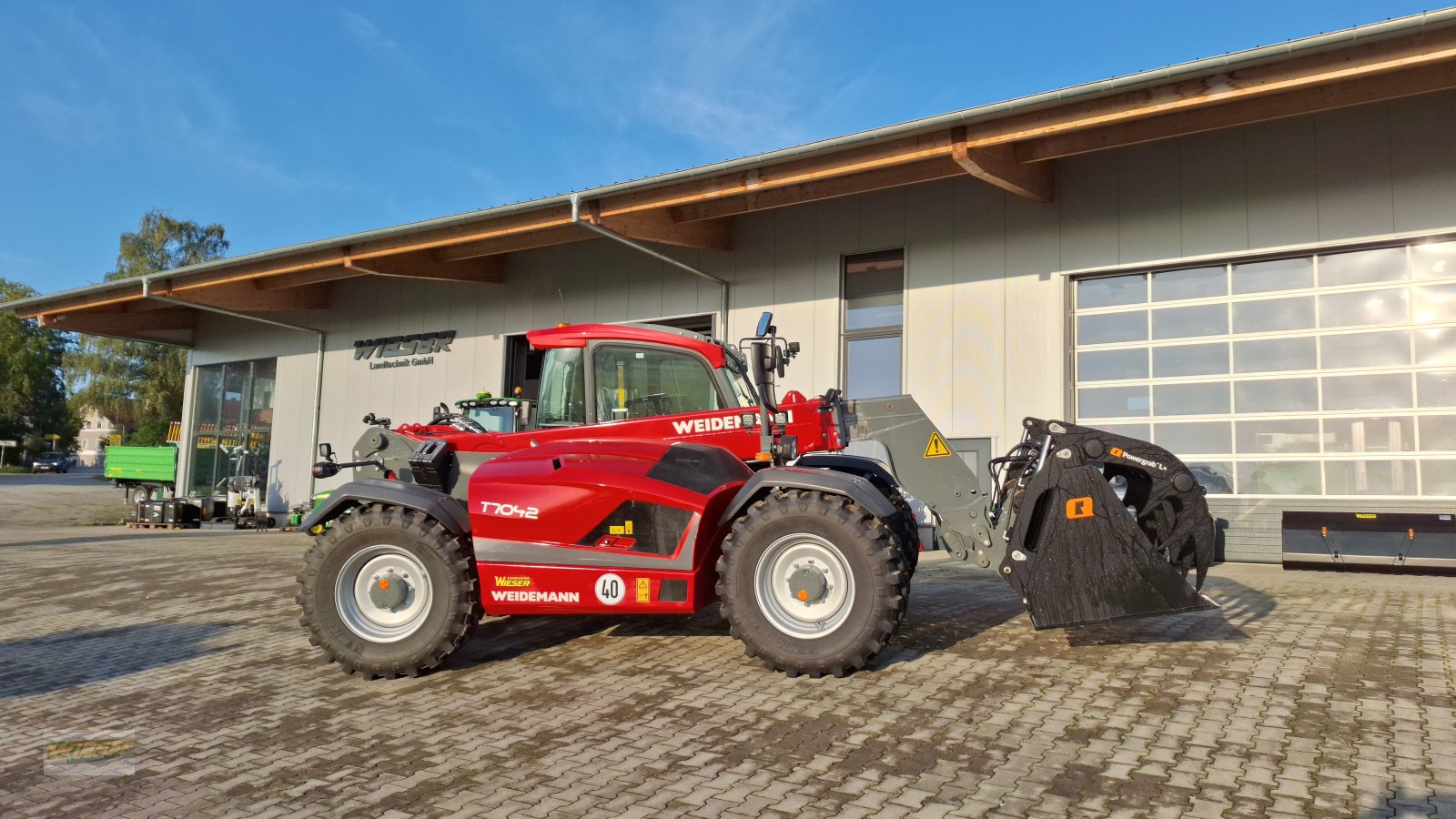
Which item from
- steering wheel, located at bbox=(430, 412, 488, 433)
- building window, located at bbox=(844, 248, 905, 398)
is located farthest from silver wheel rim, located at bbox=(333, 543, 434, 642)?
building window, located at bbox=(844, 248, 905, 398)

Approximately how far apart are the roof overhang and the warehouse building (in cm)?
3

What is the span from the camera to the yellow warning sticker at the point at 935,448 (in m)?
5.19

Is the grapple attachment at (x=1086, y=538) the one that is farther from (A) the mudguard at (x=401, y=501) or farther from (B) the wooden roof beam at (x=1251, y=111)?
(B) the wooden roof beam at (x=1251, y=111)

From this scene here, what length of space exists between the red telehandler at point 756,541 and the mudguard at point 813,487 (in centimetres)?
1

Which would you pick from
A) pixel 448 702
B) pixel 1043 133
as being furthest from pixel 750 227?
pixel 448 702

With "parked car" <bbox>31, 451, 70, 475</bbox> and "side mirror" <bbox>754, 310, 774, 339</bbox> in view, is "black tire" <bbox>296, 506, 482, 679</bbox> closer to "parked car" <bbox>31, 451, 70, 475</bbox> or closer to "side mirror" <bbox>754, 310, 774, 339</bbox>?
"side mirror" <bbox>754, 310, 774, 339</bbox>

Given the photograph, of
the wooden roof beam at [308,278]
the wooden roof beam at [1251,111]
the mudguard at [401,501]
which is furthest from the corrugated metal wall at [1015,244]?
the mudguard at [401,501]

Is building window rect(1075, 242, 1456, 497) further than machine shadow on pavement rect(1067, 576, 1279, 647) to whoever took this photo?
Yes

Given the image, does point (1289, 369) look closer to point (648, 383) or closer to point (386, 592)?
point (648, 383)

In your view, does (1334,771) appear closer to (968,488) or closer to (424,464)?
(968,488)

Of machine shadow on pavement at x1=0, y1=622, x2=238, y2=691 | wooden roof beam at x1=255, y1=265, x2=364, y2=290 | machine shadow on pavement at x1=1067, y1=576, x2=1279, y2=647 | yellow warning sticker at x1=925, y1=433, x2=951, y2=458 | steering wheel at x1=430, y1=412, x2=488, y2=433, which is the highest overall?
wooden roof beam at x1=255, y1=265, x2=364, y2=290

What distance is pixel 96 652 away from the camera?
5.90 meters

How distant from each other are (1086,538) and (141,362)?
5407cm

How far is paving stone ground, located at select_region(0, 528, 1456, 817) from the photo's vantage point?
3.15 metres
